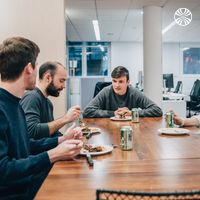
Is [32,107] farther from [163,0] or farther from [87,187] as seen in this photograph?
[163,0]

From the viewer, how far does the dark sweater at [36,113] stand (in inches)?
81.1

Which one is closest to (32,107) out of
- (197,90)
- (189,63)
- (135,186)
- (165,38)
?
(135,186)

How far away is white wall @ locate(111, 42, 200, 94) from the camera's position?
10.6 meters

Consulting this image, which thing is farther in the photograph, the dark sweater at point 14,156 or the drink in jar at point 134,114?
the drink in jar at point 134,114

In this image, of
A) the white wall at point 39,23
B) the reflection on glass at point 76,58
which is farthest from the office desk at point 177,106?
the reflection on glass at point 76,58

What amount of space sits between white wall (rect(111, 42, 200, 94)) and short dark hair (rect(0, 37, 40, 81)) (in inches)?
365

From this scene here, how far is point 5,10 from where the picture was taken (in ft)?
11.6

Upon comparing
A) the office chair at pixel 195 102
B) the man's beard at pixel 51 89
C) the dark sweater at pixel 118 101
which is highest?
the man's beard at pixel 51 89

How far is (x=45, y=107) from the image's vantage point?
91.9 inches

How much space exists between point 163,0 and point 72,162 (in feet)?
14.1

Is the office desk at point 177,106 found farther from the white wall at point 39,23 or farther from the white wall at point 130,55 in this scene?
the white wall at point 130,55

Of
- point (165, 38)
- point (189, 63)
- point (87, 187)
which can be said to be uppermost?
point (165, 38)

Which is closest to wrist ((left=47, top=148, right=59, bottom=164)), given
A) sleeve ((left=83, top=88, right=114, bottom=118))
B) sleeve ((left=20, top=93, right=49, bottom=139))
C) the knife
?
the knife

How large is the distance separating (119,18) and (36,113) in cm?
485
